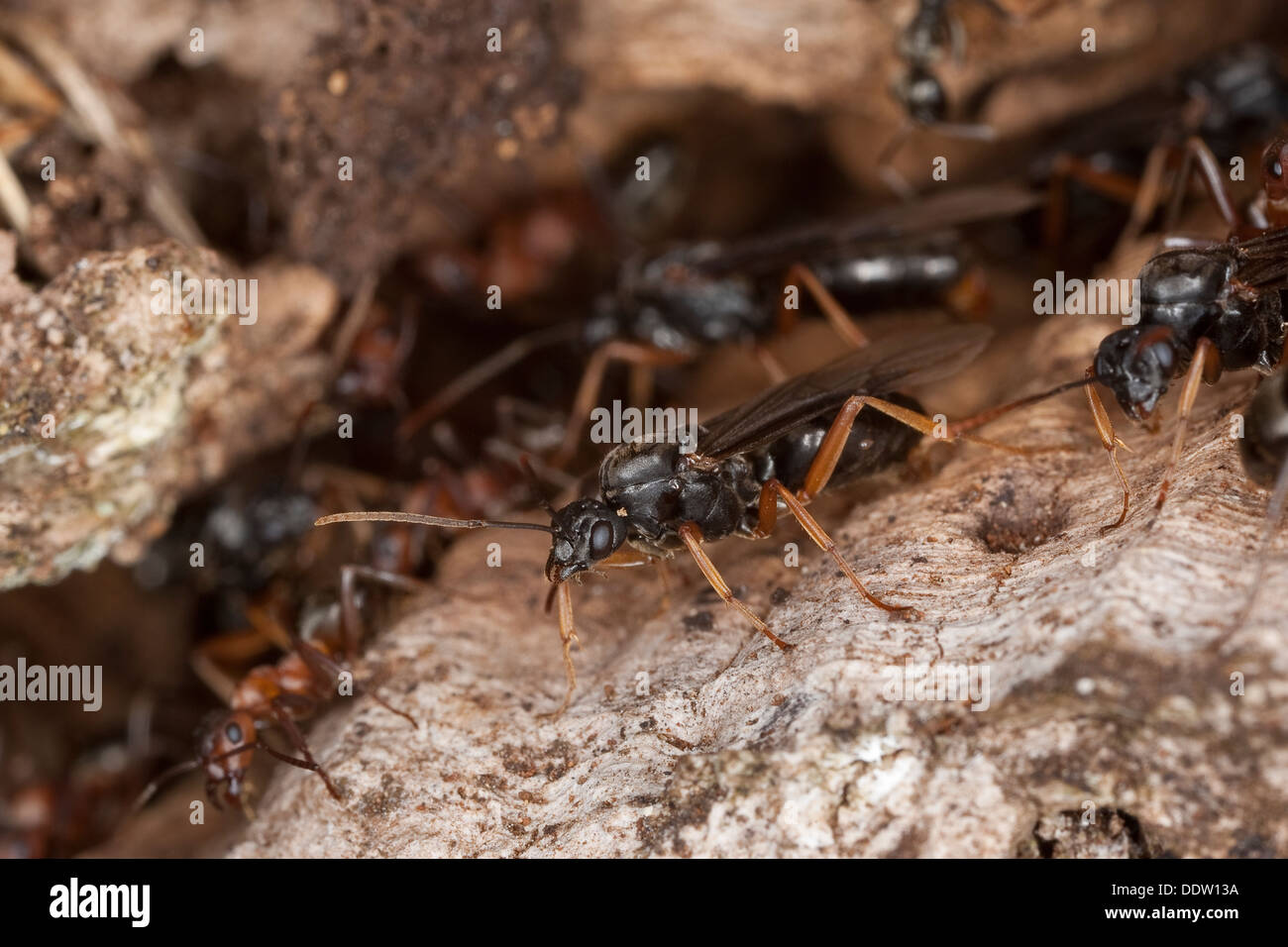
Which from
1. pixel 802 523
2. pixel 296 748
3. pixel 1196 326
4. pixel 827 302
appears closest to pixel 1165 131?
pixel 827 302

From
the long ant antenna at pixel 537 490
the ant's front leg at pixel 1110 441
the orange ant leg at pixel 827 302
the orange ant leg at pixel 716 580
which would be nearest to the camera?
the ant's front leg at pixel 1110 441

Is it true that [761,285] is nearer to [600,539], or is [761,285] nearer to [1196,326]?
[600,539]

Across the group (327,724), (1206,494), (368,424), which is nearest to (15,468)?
(327,724)

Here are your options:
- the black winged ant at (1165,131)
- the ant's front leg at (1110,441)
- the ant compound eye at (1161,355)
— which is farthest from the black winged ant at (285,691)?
the black winged ant at (1165,131)

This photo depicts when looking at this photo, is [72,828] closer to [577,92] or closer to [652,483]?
[652,483]

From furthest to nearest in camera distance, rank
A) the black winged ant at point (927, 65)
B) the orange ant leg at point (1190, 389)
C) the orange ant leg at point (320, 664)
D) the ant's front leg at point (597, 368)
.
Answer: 1. the ant's front leg at point (597, 368)
2. the black winged ant at point (927, 65)
3. the orange ant leg at point (320, 664)
4. the orange ant leg at point (1190, 389)

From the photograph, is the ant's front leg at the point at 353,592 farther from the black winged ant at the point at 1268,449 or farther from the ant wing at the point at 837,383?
the black winged ant at the point at 1268,449

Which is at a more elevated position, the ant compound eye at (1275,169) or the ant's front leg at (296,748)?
the ant compound eye at (1275,169)

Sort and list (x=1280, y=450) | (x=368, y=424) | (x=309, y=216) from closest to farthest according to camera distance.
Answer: (x=1280, y=450), (x=309, y=216), (x=368, y=424)
